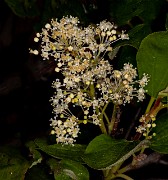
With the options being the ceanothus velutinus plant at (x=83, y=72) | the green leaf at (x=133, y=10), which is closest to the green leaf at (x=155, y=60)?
the ceanothus velutinus plant at (x=83, y=72)

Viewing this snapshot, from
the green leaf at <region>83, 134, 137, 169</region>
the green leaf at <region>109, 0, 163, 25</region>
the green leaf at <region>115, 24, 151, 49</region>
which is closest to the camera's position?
the green leaf at <region>83, 134, 137, 169</region>

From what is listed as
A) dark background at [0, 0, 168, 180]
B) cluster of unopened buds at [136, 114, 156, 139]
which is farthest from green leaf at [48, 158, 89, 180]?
dark background at [0, 0, 168, 180]

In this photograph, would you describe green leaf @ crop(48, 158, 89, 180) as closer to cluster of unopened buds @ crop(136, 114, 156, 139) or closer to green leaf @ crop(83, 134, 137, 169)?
green leaf @ crop(83, 134, 137, 169)

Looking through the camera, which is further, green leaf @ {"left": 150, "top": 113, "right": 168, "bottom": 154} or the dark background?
the dark background

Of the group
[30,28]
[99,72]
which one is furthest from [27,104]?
[99,72]

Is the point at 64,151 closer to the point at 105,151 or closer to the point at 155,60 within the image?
the point at 105,151

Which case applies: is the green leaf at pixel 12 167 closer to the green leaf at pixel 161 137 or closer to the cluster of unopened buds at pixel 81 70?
the cluster of unopened buds at pixel 81 70

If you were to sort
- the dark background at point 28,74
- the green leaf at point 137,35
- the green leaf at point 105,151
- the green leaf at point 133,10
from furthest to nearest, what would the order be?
the dark background at point 28,74 → the green leaf at point 133,10 → the green leaf at point 137,35 → the green leaf at point 105,151
